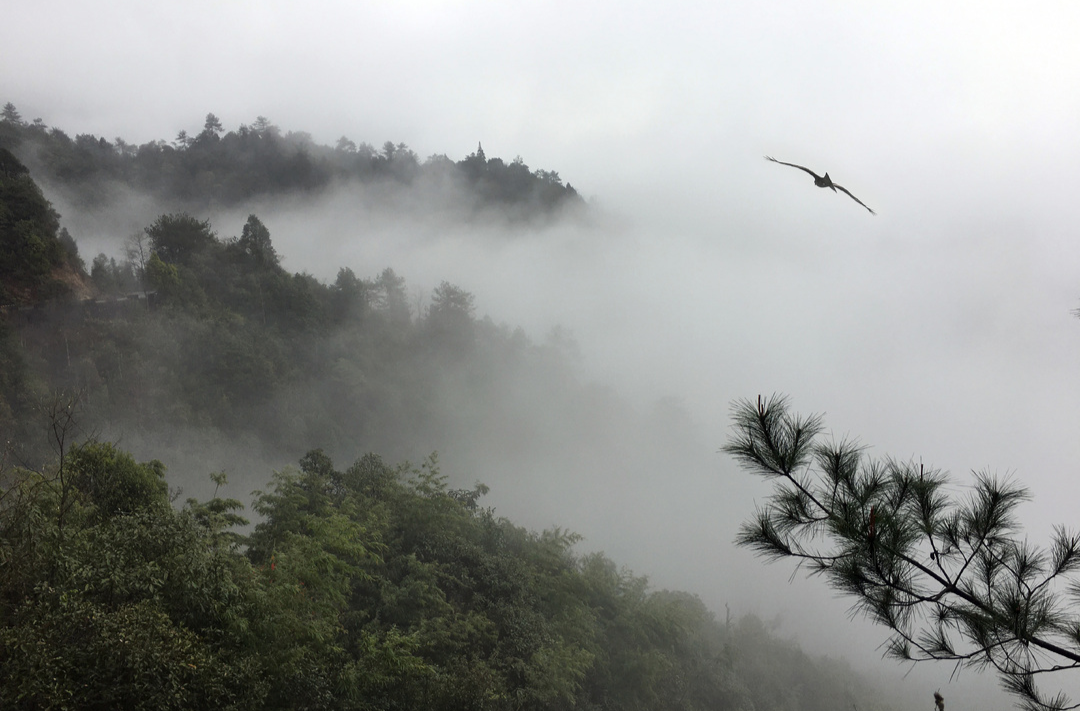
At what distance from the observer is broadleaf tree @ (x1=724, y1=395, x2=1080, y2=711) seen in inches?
135

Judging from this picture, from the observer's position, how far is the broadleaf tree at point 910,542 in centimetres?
344

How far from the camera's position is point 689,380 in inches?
3081

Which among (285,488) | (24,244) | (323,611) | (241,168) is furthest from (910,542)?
(241,168)

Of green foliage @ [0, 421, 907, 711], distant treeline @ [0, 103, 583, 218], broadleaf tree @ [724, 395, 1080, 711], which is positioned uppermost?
distant treeline @ [0, 103, 583, 218]

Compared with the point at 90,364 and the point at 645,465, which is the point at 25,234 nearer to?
the point at 90,364

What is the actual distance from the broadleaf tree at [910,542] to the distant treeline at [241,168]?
48.0 metres

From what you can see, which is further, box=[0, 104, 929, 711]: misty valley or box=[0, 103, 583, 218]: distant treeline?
box=[0, 103, 583, 218]: distant treeline

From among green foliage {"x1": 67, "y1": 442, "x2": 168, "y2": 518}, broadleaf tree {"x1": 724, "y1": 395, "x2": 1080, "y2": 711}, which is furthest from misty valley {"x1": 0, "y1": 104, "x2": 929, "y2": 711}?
broadleaf tree {"x1": 724, "y1": 395, "x2": 1080, "y2": 711}

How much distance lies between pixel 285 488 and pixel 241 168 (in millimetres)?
53228

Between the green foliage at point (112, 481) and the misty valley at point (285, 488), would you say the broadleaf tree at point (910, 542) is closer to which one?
the misty valley at point (285, 488)

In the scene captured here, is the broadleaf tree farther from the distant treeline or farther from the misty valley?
the distant treeline

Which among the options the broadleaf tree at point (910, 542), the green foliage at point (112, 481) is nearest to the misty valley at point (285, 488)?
the green foliage at point (112, 481)

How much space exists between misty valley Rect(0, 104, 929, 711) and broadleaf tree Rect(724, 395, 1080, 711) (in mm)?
3646

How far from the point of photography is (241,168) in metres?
55.7
